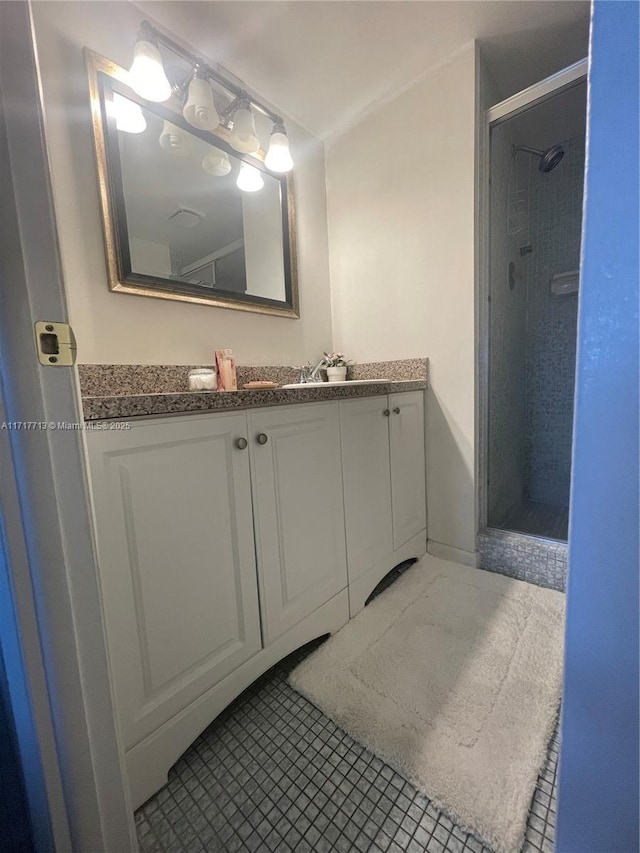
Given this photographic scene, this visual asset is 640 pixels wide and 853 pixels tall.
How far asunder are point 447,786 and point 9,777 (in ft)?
2.69

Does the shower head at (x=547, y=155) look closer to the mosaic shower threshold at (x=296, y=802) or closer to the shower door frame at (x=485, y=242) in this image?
the shower door frame at (x=485, y=242)

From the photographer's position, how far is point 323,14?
4.00 feet

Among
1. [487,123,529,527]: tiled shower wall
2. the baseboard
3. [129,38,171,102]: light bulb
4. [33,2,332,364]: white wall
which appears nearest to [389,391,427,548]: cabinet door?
the baseboard

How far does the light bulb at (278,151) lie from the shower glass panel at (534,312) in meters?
0.93

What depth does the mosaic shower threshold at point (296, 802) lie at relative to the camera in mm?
662

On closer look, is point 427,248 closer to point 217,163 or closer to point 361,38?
point 361,38

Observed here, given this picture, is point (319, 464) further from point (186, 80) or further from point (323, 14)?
point (323, 14)

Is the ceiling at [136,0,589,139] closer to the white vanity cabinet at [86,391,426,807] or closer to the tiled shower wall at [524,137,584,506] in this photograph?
the tiled shower wall at [524,137,584,506]

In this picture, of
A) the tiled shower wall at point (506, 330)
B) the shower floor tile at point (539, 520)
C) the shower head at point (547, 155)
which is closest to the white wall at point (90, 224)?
the tiled shower wall at point (506, 330)

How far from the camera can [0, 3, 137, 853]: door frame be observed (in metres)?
0.39

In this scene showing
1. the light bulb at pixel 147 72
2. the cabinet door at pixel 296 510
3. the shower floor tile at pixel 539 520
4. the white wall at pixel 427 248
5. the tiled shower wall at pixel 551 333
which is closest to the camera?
the cabinet door at pixel 296 510

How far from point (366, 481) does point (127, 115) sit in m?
1.55

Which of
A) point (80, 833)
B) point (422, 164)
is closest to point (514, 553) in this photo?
point (80, 833)

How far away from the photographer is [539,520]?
5.77 feet
